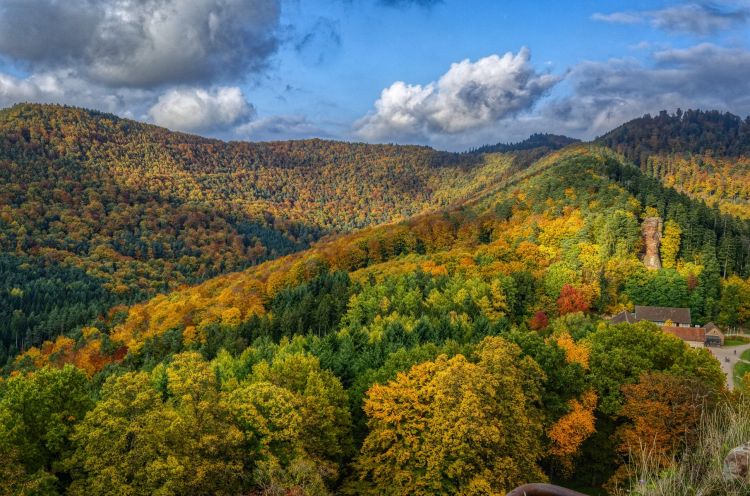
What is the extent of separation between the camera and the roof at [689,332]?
6894 cm

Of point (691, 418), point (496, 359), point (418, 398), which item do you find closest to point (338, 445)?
point (418, 398)

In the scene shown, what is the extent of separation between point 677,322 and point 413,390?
173ft

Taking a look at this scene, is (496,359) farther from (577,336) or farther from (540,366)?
(577,336)

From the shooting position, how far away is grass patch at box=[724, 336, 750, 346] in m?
70.6

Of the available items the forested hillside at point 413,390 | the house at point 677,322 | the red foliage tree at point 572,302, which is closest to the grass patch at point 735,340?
the house at point 677,322

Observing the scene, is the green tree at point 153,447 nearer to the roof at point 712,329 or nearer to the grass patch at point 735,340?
the roof at point 712,329

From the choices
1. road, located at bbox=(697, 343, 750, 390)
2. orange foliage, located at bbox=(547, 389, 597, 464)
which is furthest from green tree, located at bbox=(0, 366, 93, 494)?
road, located at bbox=(697, 343, 750, 390)

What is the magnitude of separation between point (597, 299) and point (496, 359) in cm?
4193

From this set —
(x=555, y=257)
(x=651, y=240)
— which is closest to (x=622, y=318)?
(x=555, y=257)

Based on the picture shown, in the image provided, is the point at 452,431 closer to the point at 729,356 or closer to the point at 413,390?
the point at 413,390

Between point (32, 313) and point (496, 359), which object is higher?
point (496, 359)

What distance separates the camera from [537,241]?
92062 millimetres

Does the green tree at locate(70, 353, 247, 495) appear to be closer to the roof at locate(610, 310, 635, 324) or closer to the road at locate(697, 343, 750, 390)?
the road at locate(697, 343, 750, 390)

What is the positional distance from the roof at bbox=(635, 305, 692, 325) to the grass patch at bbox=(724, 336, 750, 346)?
4.94m
